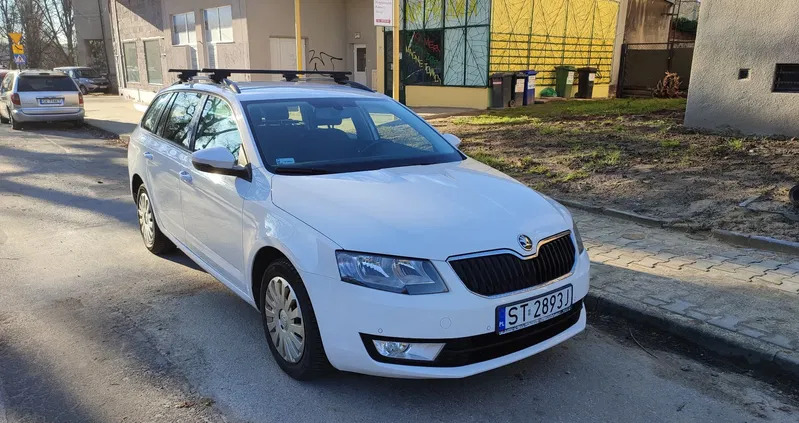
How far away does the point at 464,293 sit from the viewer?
9.00 ft

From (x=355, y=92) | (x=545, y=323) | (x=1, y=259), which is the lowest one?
(x=1, y=259)

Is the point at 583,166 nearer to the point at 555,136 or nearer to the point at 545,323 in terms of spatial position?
the point at 555,136

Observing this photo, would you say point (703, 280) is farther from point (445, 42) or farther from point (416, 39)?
point (416, 39)

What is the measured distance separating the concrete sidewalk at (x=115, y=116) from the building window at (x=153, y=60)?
4.98ft

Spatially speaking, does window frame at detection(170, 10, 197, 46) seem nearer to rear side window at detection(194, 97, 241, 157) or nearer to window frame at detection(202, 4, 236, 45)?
window frame at detection(202, 4, 236, 45)

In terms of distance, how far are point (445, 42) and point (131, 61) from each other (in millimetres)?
A: 16931

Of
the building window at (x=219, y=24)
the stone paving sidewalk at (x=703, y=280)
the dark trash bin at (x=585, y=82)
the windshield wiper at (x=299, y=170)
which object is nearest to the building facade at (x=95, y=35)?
the building window at (x=219, y=24)

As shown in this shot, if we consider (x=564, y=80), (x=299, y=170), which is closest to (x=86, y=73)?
(x=564, y=80)

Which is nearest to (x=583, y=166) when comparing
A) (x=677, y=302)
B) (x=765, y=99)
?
(x=765, y=99)

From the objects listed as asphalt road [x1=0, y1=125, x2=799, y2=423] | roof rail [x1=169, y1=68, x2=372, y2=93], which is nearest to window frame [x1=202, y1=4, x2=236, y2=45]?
roof rail [x1=169, y1=68, x2=372, y2=93]

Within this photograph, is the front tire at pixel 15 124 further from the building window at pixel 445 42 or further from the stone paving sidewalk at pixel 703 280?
the stone paving sidewalk at pixel 703 280

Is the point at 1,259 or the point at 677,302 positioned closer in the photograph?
→ the point at 677,302

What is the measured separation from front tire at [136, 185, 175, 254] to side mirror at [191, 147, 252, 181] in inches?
77.4

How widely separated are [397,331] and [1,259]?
4.58 meters
